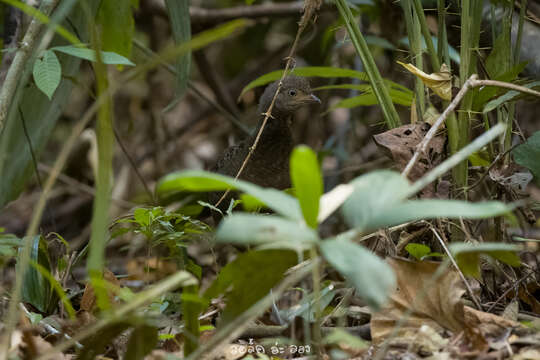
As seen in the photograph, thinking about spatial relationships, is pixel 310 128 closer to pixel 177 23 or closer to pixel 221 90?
pixel 221 90

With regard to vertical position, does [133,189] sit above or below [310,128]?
below

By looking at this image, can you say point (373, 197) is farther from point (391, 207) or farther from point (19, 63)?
point (19, 63)

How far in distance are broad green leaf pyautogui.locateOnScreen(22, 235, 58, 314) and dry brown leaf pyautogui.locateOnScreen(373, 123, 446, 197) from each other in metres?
1.13

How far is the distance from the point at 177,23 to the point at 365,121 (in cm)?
256

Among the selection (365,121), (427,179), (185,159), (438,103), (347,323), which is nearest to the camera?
(427,179)

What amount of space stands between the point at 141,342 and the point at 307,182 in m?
0.51

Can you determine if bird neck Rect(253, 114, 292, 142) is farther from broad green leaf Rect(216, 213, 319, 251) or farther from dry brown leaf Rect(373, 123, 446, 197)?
broad green leaf Rect(216, 213, 319, 251)

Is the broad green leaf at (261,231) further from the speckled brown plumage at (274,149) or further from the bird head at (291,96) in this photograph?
the bird head at (291,96)

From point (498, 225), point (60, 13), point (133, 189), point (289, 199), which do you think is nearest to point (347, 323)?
point (498, 225)

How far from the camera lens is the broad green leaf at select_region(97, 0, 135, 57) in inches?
110

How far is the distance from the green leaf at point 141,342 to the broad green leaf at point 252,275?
17 cm

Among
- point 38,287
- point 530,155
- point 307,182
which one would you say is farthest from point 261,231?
point 38,287

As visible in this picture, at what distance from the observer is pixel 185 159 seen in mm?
6121

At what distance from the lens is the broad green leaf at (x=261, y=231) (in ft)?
3.58
